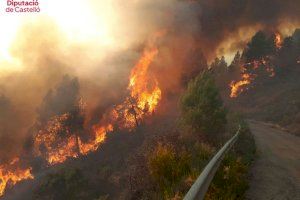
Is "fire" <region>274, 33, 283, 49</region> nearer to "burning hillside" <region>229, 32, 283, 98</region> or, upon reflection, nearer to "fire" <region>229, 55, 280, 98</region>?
"burning hillside" <region>229, 32, 283, 98</region>

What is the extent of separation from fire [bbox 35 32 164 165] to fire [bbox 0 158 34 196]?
4005 mm

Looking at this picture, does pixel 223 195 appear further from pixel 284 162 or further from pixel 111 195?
pixel 111 195

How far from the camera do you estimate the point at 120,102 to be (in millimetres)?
55969

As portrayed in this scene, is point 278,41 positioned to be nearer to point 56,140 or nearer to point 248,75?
point 248,75

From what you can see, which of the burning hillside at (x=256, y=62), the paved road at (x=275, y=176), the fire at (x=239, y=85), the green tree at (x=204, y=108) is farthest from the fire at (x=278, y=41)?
the paved road at (x=275, y=176)

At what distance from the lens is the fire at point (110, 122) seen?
2034 inches

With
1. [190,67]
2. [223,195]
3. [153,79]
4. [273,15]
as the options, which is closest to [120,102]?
[153,79]

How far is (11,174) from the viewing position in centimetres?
5556

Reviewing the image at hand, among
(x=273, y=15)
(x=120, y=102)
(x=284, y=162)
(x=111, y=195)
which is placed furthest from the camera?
(x=273, y=15)

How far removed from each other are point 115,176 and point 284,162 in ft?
90.3

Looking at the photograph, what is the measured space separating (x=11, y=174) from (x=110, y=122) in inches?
687

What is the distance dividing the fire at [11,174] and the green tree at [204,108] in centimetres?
3888

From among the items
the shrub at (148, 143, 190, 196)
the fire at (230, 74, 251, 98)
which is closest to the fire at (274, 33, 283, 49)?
the fire at (230, 74, 251, 98)

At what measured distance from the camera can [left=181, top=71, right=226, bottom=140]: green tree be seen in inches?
777
